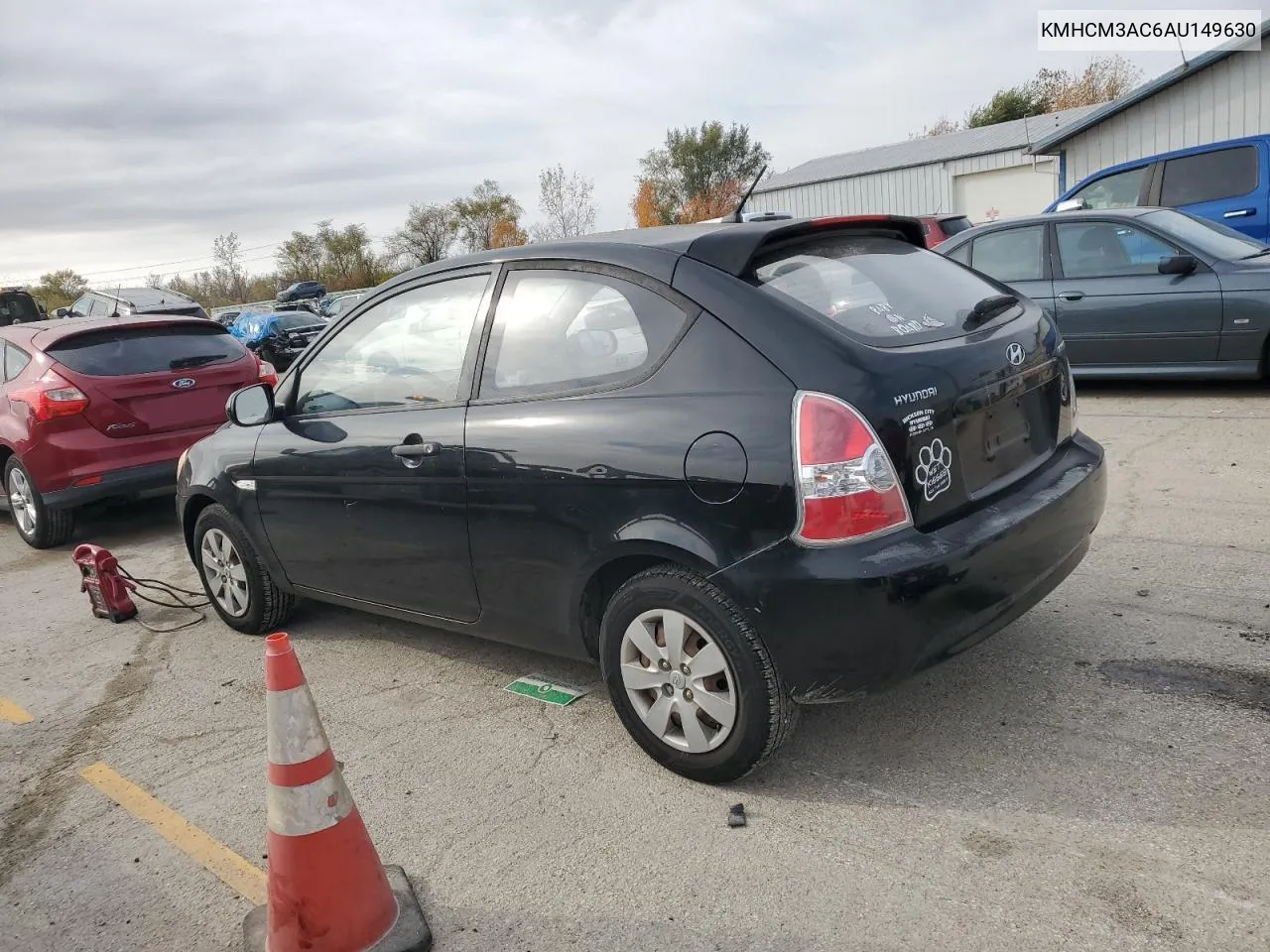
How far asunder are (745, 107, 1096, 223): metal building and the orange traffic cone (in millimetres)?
28897

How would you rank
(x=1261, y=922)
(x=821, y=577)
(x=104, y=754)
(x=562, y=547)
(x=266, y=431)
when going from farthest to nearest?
1. (x=266, y=431)
2. (x=104, y=754)
3. (x=562, y=547)
4. (x=821, y=577)
5. (x=1261, y=922)

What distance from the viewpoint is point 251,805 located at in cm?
327

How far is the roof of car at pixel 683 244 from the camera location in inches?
123

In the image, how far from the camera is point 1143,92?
21.2 m

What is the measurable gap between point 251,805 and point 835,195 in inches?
1354

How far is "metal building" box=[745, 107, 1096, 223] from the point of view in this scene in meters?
30.5

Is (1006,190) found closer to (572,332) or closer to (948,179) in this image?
(948,179)

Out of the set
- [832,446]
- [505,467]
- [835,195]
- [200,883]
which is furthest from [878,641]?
[835,195]

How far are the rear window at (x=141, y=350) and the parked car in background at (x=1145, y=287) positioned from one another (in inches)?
255

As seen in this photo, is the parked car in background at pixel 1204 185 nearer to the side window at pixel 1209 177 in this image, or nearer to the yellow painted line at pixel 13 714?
the side window at pixel 1209 177

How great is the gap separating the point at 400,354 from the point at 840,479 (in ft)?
6.63

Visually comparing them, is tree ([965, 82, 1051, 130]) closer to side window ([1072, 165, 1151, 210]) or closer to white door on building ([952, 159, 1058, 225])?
white door on building ([952, 159, 1058, 225])

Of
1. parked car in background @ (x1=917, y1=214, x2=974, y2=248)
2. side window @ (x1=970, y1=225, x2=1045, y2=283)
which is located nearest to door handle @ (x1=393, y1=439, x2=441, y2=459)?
side window @ (x1=970, y1=225, x2=1045, y2=283)

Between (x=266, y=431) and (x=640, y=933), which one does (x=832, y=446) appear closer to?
(x=640, y=933)
